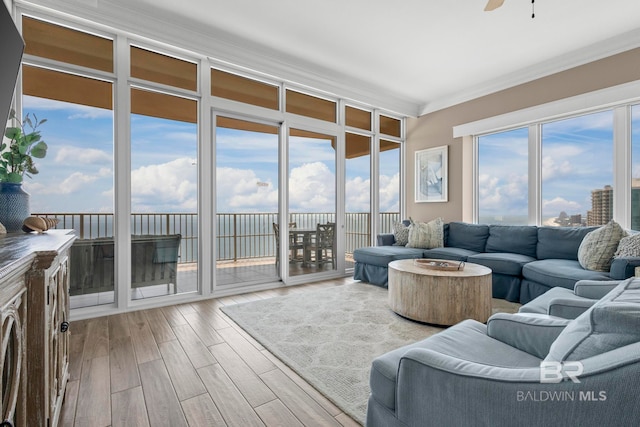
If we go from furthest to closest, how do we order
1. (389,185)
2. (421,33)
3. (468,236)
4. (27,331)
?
1. (389,185)
2. (468,236)
3. (421,33)
4. (27,331)

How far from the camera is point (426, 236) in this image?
15.3 feet

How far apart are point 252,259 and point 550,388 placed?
14.3ft

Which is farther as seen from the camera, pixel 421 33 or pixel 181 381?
pixel 421 33

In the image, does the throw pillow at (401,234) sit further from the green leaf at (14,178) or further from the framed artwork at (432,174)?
the green leaf at (14,178)

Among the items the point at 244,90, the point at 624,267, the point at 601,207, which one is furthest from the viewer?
the point at 244,90

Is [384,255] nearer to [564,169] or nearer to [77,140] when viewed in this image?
[564,169]

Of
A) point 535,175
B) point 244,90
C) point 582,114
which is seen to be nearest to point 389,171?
point 535,175

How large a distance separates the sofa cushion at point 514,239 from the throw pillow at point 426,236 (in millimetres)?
649

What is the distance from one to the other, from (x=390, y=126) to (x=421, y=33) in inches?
95.8

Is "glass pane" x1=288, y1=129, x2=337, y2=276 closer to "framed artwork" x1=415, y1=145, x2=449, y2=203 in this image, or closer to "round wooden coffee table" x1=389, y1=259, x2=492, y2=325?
"framed artwork" x1=415, y1=145, x2=449, y2=203

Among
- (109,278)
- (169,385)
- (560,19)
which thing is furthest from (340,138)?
(169,385)

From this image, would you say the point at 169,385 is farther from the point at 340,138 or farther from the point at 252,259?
the point at 340,138

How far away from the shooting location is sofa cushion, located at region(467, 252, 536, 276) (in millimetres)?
3592

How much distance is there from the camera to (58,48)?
119 inches
